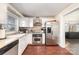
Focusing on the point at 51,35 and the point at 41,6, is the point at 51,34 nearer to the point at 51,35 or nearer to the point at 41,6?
the point at 51,35

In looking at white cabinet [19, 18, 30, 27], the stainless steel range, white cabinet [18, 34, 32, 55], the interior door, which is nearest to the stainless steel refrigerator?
the interior door

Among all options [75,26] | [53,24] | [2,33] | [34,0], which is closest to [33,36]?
[53,24]

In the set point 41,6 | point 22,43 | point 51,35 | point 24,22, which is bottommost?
point 22,43

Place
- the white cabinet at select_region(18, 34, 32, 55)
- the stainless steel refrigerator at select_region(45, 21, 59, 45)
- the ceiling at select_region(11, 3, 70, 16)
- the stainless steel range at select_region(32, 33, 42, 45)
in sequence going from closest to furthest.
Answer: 1. the white cabinet at select_region(18, 34, 32, 55)
2. the ceiling at select_region(11, 3, 70, 16)
3. the stainless steel refrigerator at select_region(45, 21, 59, 45)
4. the stainless steel range at select_region(32, 33, 42, 45)

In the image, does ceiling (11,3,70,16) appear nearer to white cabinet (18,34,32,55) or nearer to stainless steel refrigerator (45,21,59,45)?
white cabinet (18,34,32,55)

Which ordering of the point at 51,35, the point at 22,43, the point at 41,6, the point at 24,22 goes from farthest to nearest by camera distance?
the point at 24,22 → the point at 51,35 → the point at 41,6 → the point at 22,43

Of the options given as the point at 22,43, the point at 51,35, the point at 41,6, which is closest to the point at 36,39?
the point at 51,35

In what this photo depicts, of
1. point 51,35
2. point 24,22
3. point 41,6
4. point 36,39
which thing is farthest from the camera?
point 24,22

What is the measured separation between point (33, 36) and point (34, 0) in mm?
5278

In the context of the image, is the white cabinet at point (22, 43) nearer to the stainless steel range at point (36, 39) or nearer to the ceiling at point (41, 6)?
the stainless steel range at point (36, 39)

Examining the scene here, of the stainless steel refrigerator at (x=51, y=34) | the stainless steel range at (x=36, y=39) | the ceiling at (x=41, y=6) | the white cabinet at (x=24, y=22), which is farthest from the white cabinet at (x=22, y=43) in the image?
the ceiling at (x=41, y=6)

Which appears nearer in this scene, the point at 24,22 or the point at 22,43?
the point at 22,43

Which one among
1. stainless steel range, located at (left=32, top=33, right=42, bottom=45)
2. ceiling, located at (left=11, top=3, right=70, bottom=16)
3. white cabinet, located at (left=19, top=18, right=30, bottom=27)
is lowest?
stainless steel range, located at (left=32, top=33, right=42, bottom=45)
